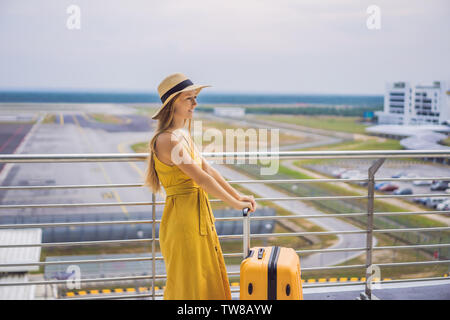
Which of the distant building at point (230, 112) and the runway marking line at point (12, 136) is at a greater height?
the distant building at point (230, 112)

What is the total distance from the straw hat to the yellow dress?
5.7 inches

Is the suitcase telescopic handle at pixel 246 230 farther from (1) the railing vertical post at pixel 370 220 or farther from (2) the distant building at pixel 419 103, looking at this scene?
(2) the distant building at pixel 419 103

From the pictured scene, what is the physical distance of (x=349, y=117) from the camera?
84.1 feet

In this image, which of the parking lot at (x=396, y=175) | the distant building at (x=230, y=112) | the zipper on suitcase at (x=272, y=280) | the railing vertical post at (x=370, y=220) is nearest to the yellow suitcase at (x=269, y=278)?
the zipper on suitcase at (x=272, y=280)

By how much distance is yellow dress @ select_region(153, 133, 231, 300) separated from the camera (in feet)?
4.73

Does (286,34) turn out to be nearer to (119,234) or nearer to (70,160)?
(119,234)

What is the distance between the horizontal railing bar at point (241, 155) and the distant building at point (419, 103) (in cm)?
1106

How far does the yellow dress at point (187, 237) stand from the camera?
144cm

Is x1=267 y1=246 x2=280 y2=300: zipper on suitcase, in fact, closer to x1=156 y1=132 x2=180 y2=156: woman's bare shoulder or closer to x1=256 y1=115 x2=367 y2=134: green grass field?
x1=156 y1=132 x2=180 y2=156: woman's bare shoulder

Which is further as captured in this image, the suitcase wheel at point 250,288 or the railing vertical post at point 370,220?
the railing vertical post at point 370,220

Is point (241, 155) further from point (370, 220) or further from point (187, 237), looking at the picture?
point (370, 220)

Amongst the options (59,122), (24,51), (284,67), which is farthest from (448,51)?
(24,51)

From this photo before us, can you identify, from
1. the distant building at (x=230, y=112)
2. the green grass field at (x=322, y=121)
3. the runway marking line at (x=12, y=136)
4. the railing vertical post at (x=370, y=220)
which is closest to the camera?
the railing vertical post at (x=370, y=220)
